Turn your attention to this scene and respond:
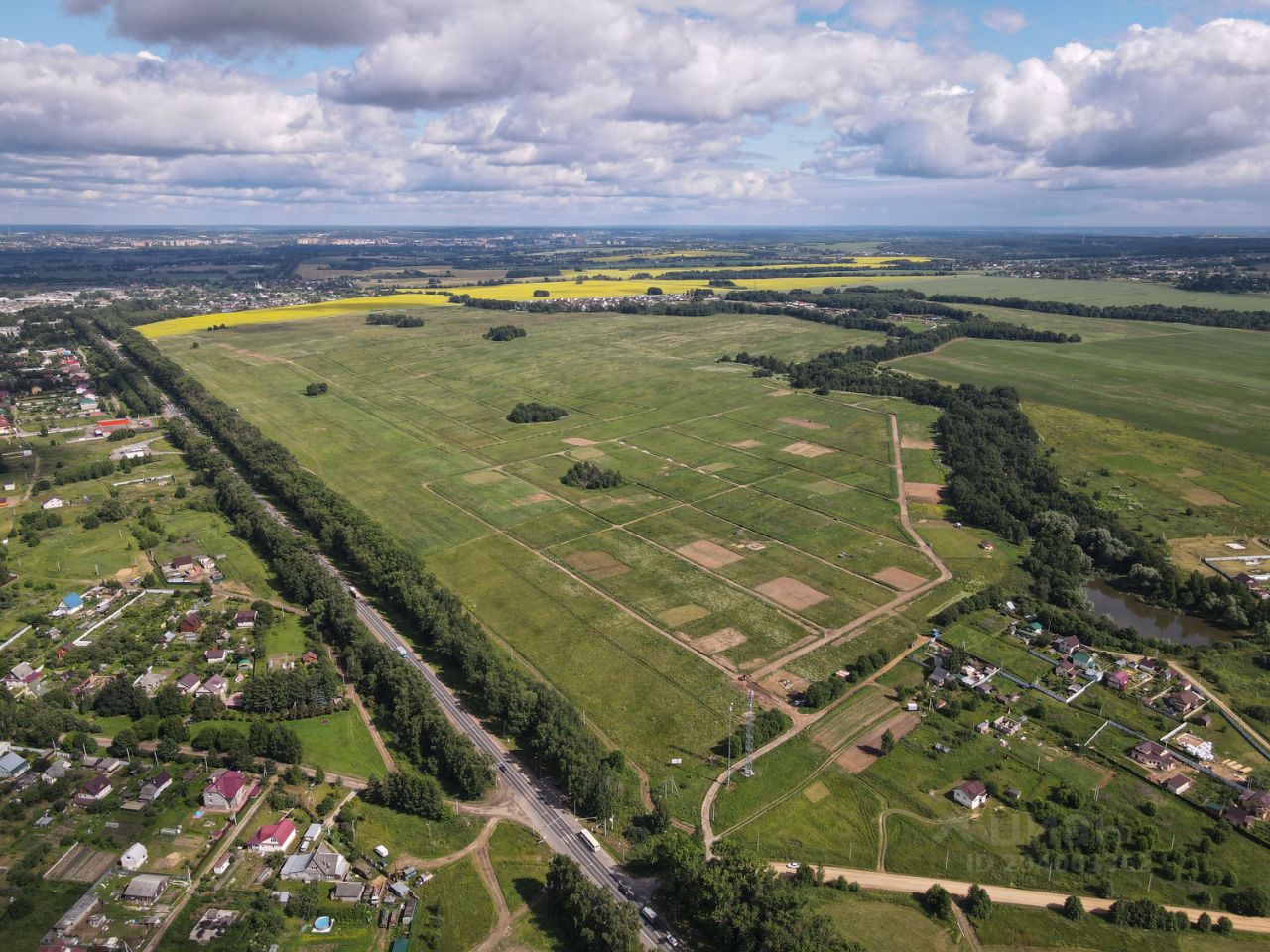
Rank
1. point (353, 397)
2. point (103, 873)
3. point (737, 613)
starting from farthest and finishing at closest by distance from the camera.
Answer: point (353, 397) < point (737, 613) < point (103, 873)

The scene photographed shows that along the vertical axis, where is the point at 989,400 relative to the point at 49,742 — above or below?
above

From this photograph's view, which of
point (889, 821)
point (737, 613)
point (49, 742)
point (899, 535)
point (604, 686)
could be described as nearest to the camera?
point (889, 821)

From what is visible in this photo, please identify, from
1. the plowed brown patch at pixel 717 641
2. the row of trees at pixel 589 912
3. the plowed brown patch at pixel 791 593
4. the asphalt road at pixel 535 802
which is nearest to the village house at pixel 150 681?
the asphalt road at pixel 535 802

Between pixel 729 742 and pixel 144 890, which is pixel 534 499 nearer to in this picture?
pixel 729 742

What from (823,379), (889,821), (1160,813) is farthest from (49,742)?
(823,379)

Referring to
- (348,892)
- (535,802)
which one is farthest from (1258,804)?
(348,892)

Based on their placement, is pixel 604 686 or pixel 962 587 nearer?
pixel 604 686

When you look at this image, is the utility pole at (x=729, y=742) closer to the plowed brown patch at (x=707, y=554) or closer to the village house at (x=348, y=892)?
the plowed brown patch at (x=707, y=554)

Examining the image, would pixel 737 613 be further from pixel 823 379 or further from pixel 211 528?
pixel 823 379
